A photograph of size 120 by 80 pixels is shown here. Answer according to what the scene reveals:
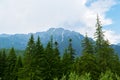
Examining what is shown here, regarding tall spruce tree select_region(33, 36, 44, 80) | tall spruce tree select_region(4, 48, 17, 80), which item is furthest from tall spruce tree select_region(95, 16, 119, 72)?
tall spruce tree select_region(4, 48, 17, 80)

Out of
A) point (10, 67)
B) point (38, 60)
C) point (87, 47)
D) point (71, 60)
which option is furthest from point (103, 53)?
point (10, 67)

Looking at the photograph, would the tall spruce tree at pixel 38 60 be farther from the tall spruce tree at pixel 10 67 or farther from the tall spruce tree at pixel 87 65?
the tall spruce tree at pixel 10 67

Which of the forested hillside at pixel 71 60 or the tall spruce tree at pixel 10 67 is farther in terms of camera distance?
the tall spruce tree at pixel 10 67

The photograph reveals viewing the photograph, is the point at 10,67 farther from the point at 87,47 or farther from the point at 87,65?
the point at 87,65

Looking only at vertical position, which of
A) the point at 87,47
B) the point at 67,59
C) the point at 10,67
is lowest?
the point at 10,67

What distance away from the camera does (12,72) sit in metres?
72.3

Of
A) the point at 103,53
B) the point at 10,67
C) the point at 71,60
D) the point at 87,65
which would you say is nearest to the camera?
the point at 87,65

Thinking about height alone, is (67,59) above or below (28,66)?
above

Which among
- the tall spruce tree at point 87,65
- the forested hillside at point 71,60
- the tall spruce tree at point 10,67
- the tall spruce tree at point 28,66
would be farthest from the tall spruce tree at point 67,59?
the tall spruce tree at point 87,65

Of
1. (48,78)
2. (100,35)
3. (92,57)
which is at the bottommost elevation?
(48,78)

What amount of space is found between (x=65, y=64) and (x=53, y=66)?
195 inches

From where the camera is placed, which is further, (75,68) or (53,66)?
(53,66)

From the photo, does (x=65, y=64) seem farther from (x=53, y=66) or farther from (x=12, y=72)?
(x=12, y=72)

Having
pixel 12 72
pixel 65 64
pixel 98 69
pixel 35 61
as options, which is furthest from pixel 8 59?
pixel 98 69
